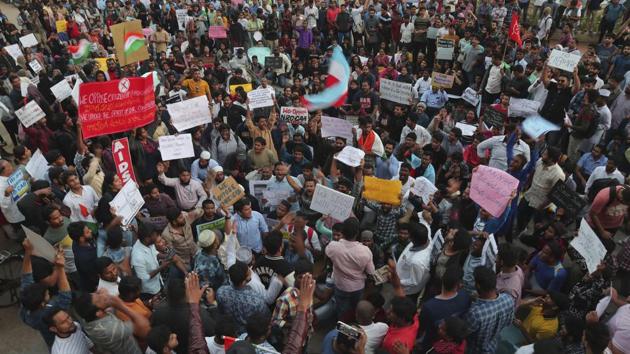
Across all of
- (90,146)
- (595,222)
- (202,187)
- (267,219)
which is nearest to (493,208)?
(595,222)

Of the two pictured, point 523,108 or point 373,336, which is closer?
point 373,336

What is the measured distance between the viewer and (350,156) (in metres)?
6.88

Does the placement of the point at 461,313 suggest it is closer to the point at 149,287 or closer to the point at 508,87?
Answer: the point at 149,287

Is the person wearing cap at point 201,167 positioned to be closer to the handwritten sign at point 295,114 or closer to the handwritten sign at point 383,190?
the handwritten sign at point 295,114

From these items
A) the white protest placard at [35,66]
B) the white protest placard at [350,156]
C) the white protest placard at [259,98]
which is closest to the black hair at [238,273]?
the white protest placard at [350,156]

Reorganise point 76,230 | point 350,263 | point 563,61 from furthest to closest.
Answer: point 563,61 → point 76,230 → point 350,263

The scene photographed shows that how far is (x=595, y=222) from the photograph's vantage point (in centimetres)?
596

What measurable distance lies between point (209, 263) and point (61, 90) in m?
6.50

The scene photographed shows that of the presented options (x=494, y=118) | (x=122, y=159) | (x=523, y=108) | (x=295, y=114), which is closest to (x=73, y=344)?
(x=122, y=159)

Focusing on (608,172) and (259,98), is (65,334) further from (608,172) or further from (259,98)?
(608,172)

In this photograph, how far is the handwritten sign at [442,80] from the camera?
955 cm

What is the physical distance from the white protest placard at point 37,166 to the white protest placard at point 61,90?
10.8 ft

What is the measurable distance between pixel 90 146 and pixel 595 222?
7654mm

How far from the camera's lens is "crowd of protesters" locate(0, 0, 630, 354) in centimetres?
401
